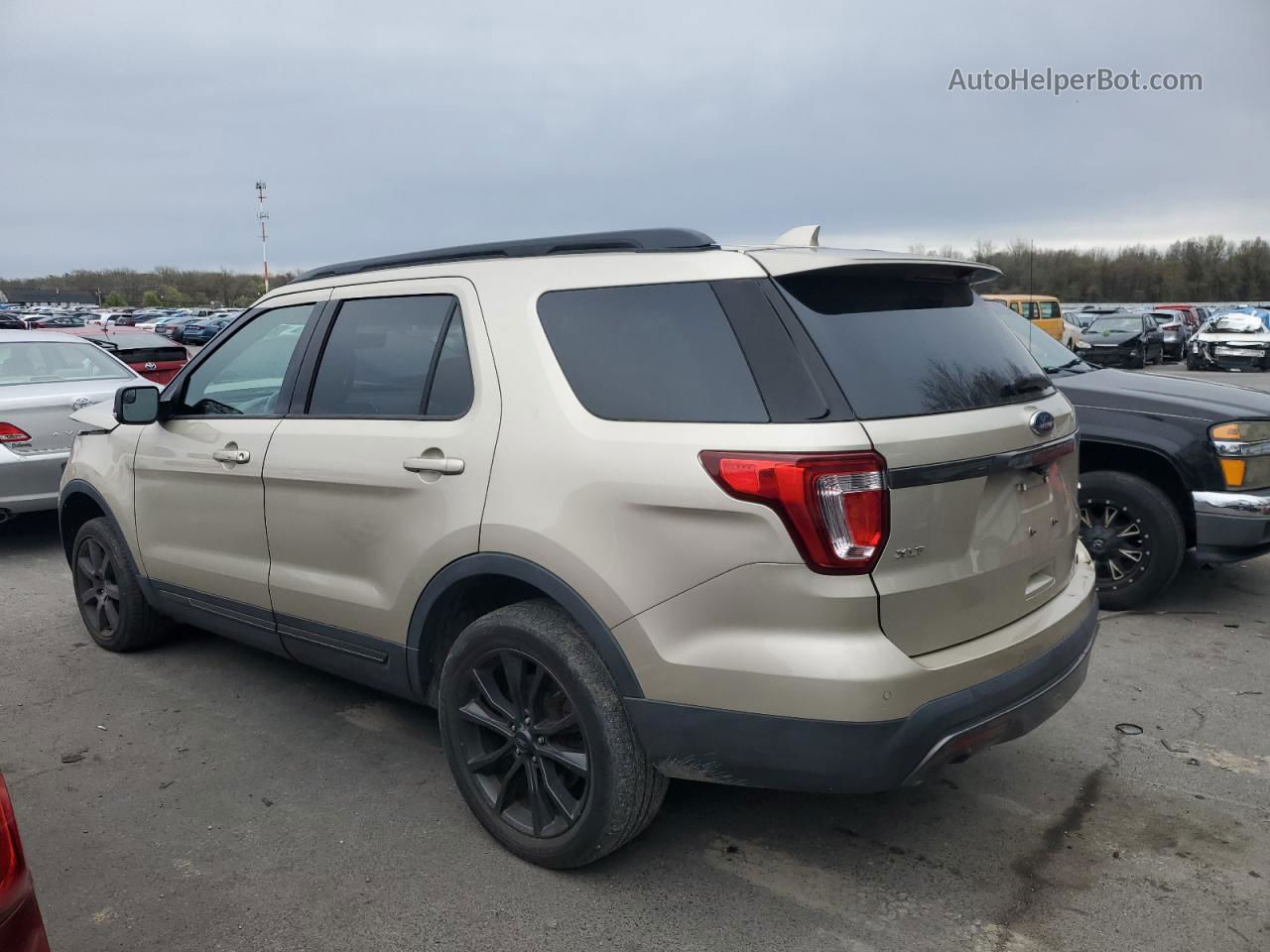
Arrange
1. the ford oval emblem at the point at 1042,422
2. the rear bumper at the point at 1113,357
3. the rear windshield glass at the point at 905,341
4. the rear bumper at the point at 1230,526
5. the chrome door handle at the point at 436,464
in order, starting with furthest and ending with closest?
the rear bumper at the point at 1113,357 < the rear bumper at the point at 1230,526 < the chrome door handle at the point at 436,464 < the ford oval emblem at the point at 1042,422 < the rear windshield glass at the point at 905,341

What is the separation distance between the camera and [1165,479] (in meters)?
5.43

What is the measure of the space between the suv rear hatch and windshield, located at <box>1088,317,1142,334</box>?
2665 centimetres

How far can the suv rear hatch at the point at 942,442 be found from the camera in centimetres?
251

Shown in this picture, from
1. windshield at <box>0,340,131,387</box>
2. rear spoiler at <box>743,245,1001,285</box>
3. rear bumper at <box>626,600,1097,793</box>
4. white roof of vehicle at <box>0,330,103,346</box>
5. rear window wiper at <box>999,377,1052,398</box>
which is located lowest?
rear bumper at <box>626,600,1097,793</box>

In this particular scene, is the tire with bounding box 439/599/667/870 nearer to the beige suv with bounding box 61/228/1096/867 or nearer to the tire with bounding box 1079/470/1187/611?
the beige suv with bounding box 61/228/1096/867

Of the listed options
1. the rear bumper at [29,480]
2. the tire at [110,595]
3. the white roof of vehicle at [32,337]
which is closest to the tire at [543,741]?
the tire at [110,595]

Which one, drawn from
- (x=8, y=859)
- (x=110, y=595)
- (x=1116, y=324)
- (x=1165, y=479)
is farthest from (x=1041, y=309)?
(x=8, y=859)

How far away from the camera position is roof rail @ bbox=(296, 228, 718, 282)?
2.91 metres

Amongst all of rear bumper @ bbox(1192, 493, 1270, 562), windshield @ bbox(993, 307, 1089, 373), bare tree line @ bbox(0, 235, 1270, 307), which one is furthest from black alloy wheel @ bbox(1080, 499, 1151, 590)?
bare tree line @ bbox(0, 235, 1270, 307)

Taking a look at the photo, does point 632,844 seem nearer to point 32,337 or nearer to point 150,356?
point 32,337

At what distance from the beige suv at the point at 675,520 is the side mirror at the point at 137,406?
891mm

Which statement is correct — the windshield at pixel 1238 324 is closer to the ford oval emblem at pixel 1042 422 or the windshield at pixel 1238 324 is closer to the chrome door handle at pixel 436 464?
the ford oval emblem at pixel 1042 422

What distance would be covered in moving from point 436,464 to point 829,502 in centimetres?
131

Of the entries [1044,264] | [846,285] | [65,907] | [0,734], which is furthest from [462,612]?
[1044,264]
